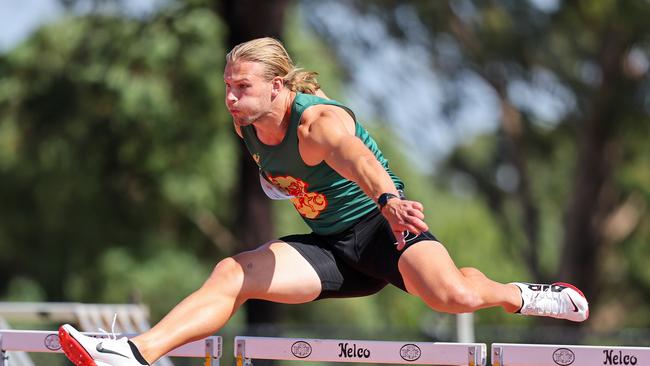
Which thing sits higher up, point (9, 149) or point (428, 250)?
point (9, 149)

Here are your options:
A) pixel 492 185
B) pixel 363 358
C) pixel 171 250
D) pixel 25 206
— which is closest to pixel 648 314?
pixel 492 185

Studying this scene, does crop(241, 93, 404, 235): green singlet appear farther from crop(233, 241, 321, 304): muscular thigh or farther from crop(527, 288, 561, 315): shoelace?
crop(527, 288, 561, 315): shoelace

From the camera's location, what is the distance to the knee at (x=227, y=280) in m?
4.84

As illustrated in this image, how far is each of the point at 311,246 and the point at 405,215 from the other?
2.81ft

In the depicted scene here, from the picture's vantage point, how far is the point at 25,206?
22359mm

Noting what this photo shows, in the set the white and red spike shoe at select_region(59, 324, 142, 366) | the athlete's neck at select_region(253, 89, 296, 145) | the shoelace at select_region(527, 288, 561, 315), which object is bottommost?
the white and red spike shoe at select_region(59, 324, 142, 366)

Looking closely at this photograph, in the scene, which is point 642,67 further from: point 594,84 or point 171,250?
point 171,250

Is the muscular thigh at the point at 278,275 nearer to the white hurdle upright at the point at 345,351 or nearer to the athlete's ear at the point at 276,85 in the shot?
the white hurdle upright at the point at 345,351

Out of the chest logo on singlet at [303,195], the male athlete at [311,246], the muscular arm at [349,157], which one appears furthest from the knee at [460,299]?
the chest logo on singlet at [303,195]

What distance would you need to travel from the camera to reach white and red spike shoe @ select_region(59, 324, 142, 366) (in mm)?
4543

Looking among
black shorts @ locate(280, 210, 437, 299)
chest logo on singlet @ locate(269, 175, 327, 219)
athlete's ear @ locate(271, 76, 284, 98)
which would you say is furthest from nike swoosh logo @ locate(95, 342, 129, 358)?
athlete's ear @ locate(271, 76, 284, 98)

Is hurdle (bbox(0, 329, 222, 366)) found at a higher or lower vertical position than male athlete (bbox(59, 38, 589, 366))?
lower

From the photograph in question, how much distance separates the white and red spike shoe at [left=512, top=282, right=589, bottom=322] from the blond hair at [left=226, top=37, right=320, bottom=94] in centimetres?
131

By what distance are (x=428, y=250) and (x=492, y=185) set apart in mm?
16975
